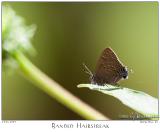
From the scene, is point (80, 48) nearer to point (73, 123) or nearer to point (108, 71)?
point (108, 71)

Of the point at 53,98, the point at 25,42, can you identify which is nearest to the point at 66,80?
the point at 53,98

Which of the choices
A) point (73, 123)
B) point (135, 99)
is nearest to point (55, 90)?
point (73, 123)

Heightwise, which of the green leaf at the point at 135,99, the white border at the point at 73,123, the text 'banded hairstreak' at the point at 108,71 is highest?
the text 'banded hairstreak' at the point at 108,71

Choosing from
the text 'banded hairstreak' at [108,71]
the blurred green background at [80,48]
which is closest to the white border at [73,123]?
the blurred green background at [80,48]

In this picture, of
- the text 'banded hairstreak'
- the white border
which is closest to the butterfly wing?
the text 'banded hairstreak'

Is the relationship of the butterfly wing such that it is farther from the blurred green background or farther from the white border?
the white border

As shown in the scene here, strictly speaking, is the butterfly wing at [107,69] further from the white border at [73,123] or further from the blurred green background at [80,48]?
the white border at [73,123]
